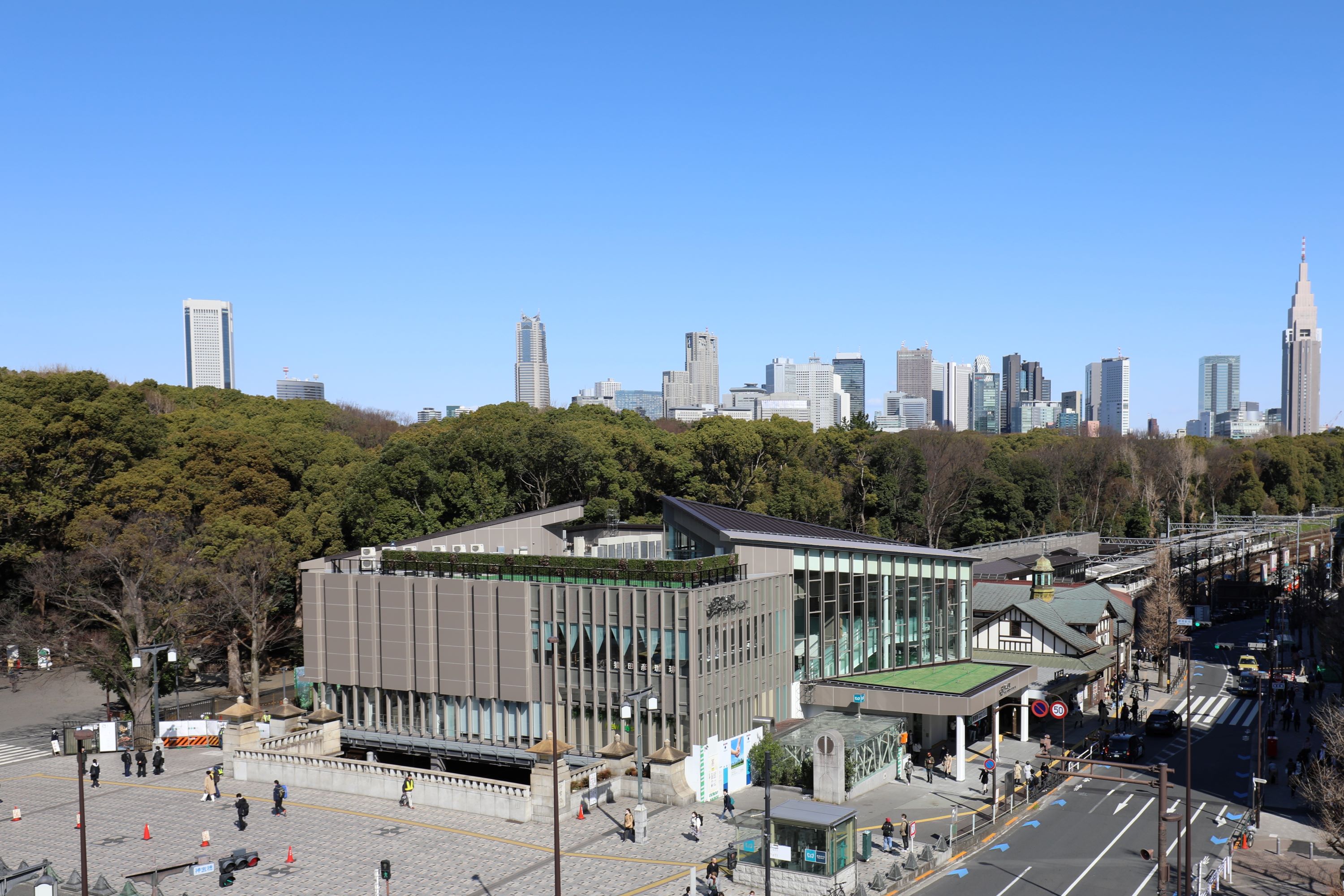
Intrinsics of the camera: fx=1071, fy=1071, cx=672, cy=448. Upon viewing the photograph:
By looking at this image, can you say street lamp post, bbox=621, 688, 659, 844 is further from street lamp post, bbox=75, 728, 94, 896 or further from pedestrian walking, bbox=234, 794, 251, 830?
street lamp post, bbox=75, 728, 94, 896

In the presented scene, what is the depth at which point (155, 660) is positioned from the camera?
53094mm

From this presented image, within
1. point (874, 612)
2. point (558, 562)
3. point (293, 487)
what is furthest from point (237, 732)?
point (293, 487)

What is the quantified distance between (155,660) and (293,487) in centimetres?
4239

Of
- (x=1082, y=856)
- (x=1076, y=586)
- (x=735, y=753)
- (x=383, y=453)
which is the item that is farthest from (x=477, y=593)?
(x=1076, y=586)

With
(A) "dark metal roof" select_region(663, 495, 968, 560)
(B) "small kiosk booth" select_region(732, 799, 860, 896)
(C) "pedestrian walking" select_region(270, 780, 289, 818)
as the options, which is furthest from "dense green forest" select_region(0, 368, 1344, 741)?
(B) "small kiosk booth" select_region(732, 799, 860, 896)

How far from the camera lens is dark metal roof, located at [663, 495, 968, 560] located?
174 feet

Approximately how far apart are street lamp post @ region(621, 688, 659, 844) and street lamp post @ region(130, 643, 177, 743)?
76.6 feet

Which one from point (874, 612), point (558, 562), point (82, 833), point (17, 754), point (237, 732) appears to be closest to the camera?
point (82, 833)

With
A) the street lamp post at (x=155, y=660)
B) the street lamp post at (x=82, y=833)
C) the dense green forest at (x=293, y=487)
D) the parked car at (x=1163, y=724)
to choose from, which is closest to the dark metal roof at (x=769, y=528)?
the parked car at (x=1163, y=724)

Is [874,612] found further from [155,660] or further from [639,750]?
[155,660]

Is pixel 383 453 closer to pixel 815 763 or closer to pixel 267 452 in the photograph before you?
pixel 267 452

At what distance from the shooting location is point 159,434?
3332 inches

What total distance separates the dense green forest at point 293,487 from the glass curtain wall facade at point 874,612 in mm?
34643

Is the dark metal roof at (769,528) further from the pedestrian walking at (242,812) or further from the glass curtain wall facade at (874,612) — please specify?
the pedestrian walking at (242,812)
